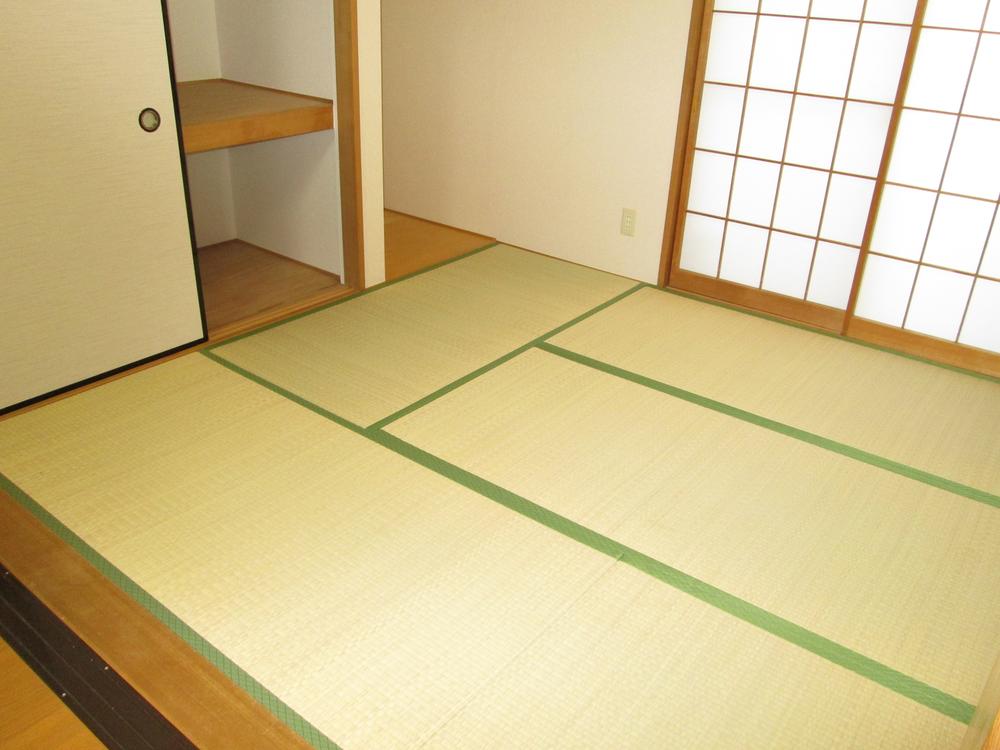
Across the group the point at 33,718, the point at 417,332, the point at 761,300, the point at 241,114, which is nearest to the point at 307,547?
the point at 33,718

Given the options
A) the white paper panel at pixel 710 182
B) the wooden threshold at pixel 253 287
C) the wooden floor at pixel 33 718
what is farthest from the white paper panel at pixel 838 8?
the wooden floor at pixel 33 718

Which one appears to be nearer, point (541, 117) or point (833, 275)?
point (833, 275)

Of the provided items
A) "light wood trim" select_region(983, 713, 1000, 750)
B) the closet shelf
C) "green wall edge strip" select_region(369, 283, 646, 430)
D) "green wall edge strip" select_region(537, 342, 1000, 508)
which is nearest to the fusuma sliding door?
"green wall edge strip" select_region(369, 283, 646, 430)

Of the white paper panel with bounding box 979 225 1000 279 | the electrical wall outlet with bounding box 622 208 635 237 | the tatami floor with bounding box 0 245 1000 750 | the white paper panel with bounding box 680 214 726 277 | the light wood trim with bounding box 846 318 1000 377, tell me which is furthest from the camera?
the electrical wall outlet with bounding box 622 208 635 237

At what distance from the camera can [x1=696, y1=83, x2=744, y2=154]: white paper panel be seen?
12.8 ft

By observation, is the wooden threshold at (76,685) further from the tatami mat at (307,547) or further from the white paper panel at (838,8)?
the white paper panel at (838,8)

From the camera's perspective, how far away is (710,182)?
4086 millimetres

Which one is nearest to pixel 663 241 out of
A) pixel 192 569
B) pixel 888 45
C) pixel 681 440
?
pixel 888 45

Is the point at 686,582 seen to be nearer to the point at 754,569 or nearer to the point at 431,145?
the point at 754,569

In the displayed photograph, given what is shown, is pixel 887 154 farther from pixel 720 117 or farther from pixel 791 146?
pixel 720 117

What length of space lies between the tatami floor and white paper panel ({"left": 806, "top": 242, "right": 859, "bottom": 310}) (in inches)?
12.2

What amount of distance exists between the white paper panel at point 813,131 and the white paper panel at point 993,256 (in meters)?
0.72

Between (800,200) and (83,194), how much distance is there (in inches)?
117

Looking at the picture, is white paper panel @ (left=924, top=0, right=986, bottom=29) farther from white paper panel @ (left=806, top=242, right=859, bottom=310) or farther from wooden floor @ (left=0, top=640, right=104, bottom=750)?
wooden floor @ (left=0, top=640, right=104, bottom=750)
